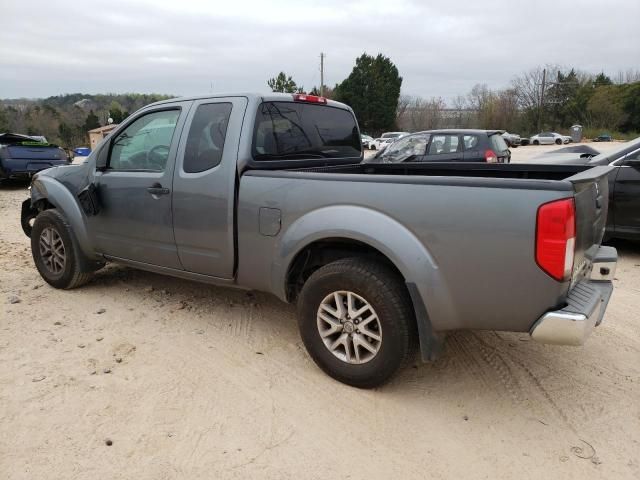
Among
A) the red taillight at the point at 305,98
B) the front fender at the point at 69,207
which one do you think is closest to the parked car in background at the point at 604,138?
the red taillight at the point at 305,98

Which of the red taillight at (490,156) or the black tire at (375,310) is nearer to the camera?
the black tire at (375,310)

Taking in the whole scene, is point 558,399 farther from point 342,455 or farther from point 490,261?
point 342,455

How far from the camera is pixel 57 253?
4.78m

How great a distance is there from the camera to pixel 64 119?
210 ft

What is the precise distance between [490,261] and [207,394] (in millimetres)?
1888

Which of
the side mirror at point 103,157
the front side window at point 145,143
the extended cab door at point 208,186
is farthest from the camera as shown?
the side mirror at point 103,157

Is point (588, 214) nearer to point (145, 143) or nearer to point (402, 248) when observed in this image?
point (402, 248)

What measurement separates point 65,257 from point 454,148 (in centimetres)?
709

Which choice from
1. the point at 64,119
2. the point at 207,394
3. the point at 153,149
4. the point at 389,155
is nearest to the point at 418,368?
the point at 207,394

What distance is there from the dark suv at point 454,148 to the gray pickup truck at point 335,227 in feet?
16.8

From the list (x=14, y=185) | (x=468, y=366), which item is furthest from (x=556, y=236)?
(x=14, y=185)

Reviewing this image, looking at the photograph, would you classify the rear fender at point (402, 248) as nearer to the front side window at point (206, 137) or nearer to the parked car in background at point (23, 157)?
the front side window at point (206, 137)

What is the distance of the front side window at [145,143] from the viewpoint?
3.97 m

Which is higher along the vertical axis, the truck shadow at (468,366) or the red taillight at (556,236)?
the red taillight at (556,236)
